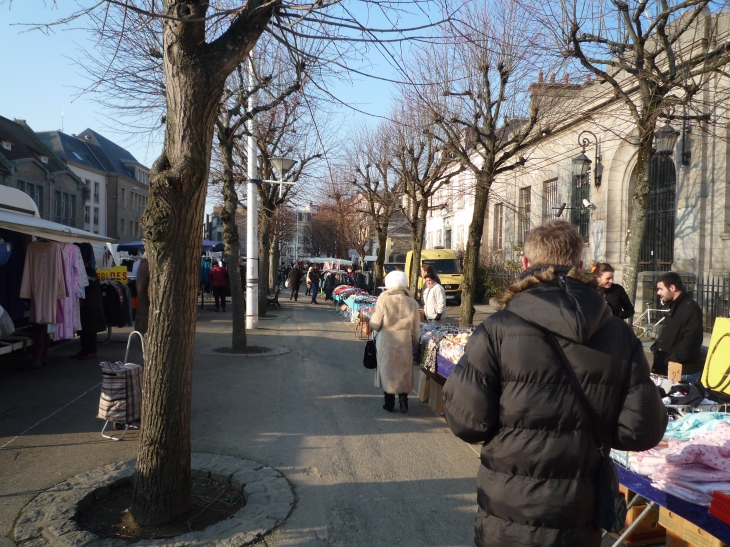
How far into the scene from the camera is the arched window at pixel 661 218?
17688mm

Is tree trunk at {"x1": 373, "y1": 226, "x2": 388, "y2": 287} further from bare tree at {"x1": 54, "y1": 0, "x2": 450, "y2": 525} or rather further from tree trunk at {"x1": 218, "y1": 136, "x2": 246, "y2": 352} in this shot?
bare tree at {"x1": 54, "y1": 0, "x2": 450, "y2": 525}

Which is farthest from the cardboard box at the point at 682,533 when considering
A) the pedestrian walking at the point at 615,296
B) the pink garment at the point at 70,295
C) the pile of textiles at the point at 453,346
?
the pink garment at the point at 70,295

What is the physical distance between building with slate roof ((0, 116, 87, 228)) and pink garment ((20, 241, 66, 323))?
84.9 ft

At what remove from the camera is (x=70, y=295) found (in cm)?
929

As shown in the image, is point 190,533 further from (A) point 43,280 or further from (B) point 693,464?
(A) point 43,280

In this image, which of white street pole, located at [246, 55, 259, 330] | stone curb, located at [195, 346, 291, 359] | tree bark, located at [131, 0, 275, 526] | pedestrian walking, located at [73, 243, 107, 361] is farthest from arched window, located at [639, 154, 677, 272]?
tree bark, located at [131, 0, 275, 526]

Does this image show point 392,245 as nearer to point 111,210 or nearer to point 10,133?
point 10,133

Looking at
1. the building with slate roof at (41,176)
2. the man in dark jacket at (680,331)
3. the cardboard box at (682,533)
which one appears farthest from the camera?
the building with slate roof at (41,176)

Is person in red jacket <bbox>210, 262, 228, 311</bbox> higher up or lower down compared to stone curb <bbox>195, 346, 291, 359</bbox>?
higher up

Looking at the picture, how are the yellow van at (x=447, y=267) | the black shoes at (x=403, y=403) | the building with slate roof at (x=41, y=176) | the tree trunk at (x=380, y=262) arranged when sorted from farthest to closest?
1. the building with slate roof at (x=41, y=176)
2. the yellow van at (x=447, y=267)
3. the tree trunk at (x=380, y=262)
4. the black shoes at (x=403, y=403)

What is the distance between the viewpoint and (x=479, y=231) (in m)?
12.2

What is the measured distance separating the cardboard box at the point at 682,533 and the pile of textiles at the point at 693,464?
22cm

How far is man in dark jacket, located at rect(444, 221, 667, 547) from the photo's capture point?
233 cm

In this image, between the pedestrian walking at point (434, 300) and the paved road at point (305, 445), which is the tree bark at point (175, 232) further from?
the pedestrian walking at point (434, 300)
